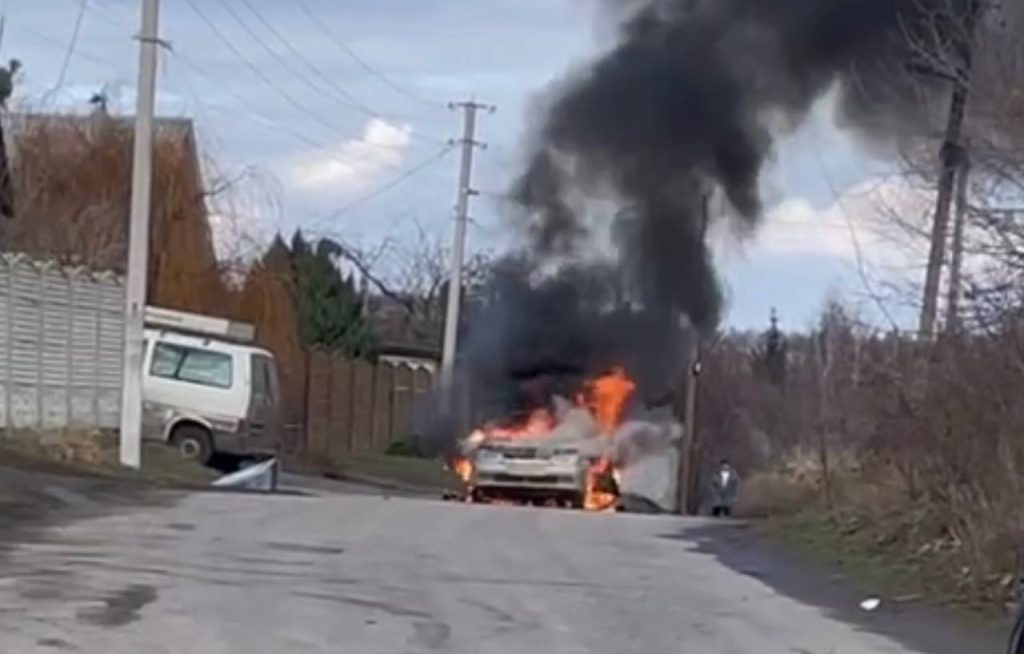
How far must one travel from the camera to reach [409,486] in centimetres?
4031

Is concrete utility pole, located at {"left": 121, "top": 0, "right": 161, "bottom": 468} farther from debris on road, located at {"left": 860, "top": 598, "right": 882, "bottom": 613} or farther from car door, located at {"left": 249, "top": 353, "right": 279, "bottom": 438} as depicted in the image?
debris on road, located at {"left": 860, "top": 598, "right": 882, "bottom": 613}

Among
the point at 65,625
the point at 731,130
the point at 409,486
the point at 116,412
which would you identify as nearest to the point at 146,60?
the point at 116,412

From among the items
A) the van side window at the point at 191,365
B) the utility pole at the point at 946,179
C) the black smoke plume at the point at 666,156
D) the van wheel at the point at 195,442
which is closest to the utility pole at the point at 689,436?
the black smoke plume at the point at 666,156

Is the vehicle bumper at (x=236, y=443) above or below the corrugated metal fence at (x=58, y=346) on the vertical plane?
below

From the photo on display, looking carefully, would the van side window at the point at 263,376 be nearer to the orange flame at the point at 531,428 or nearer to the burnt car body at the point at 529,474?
the orange flame at the point at 531,428

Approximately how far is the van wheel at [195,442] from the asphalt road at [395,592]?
12759 millimetres

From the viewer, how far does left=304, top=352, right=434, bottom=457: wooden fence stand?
4456 cm

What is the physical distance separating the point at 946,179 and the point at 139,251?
570 inches

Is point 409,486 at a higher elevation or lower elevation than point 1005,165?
lower

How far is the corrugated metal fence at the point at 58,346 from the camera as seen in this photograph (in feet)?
92.1

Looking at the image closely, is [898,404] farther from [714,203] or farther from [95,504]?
[714,203]

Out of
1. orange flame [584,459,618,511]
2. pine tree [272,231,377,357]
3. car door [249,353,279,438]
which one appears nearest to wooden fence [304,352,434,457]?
pine tree [272,231,377,357]

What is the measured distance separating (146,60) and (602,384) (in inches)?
380

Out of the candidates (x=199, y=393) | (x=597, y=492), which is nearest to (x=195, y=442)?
(x=199, y=393)
